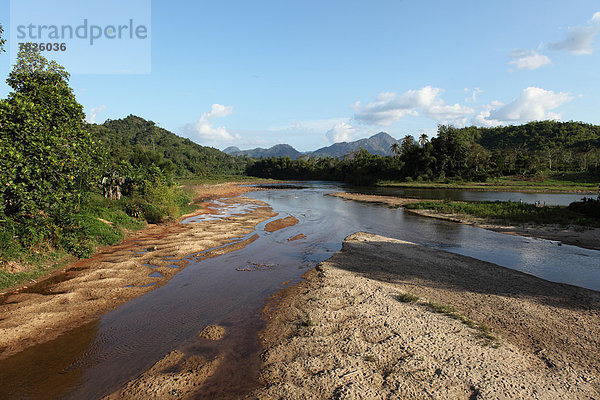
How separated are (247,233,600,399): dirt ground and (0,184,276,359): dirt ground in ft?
20.5

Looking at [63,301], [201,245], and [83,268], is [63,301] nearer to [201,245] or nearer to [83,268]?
[83,268]

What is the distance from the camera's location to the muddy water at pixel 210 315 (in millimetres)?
6953

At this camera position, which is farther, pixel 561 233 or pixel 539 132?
pixel 539 132

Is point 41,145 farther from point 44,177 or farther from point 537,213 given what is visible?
point 537,213

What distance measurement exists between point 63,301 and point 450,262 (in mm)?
17283

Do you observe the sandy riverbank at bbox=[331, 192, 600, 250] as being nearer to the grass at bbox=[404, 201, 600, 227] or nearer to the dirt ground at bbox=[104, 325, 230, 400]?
the grass at bbox=[404, 201, 600, 227]

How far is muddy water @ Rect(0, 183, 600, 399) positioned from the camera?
6953 mm

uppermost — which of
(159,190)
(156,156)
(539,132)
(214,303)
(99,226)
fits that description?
(539,132)

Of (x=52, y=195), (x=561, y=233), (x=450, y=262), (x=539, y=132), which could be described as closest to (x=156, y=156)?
(x=52, y=195)

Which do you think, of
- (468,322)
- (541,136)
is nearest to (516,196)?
(468,322)

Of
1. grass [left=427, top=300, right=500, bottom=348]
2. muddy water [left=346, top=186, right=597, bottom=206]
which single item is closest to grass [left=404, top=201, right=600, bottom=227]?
muddy water [left=346, top=186, right=597, bottom=206]

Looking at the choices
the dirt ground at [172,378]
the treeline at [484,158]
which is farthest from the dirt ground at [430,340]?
the treeline at [484,158]

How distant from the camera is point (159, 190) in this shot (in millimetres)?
27938

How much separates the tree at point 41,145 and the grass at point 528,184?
2922 inches
